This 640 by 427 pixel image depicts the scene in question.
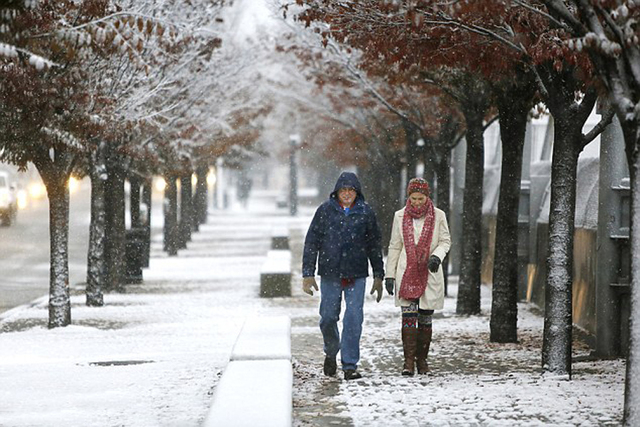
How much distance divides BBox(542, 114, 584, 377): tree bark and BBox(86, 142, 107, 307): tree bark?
29.4 feet

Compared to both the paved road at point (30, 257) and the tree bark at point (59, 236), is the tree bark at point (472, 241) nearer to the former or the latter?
the tree bark at point (59, 236)

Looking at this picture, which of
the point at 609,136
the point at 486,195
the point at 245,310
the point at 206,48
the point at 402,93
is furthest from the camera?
the point at 486,195

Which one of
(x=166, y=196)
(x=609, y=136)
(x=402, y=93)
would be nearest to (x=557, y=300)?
(x=609, y=136)

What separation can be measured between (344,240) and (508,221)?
373cm

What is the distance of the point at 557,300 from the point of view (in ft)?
33.5

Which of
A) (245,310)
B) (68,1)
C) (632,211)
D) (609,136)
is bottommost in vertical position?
(245,310)

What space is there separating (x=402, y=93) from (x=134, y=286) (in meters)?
6.19

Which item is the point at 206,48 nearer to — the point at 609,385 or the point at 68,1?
the point at 68,1

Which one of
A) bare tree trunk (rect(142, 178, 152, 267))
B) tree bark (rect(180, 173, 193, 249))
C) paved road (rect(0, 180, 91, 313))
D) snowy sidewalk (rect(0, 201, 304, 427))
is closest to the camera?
snowy sidewalk (rect(0, 201, 304, 427))

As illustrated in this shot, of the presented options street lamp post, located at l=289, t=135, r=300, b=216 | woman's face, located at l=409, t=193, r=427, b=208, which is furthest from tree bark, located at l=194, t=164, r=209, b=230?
woman's face, located at l=409, t=193, r=427, b=208

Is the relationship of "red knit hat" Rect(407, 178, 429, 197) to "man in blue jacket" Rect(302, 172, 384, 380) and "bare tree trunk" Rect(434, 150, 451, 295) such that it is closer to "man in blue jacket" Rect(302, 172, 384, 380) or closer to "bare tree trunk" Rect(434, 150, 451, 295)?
"man in blue jacket" Rect(302, 172, 384, 380)

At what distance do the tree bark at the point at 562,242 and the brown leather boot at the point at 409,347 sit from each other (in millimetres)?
1148

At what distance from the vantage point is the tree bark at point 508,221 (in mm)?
12930

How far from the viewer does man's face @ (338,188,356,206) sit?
10.3m
